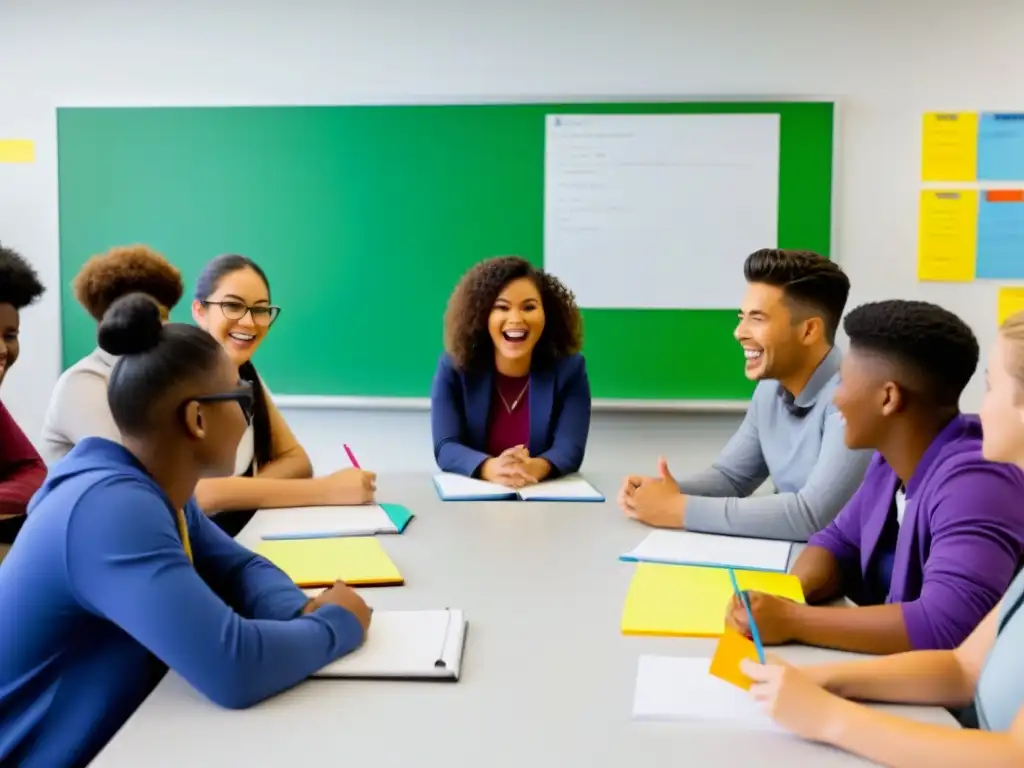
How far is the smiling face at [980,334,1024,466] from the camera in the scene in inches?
47.6

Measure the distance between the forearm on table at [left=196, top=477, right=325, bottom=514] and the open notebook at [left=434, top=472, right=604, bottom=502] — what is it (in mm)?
345

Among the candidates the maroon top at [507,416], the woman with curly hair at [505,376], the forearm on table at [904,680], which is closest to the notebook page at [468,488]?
the woman with curly hair at [505,376]

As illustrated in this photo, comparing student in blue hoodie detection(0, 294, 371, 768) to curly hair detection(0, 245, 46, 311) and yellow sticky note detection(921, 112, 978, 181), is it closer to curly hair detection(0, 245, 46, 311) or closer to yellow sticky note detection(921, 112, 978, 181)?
curly hair detection(0, 245, 46, 311)

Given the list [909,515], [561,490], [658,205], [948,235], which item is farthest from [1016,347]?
[948,235]

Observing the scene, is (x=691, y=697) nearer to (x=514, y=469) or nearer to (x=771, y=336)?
(x=771, y=336)

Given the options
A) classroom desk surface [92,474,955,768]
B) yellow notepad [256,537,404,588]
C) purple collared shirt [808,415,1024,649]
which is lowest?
classroom desk surface [92,474,955,768]

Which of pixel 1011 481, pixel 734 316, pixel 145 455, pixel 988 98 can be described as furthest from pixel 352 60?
pixel 1011 481

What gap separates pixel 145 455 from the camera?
4.43 ft

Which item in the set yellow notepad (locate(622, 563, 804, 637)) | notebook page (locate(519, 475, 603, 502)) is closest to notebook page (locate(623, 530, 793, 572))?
yellow notepad (locate(622, 563, 804, 637))

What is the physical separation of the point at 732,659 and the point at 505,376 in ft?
5.85

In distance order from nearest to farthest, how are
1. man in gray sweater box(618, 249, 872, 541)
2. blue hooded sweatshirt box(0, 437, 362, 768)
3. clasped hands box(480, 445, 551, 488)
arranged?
blue hooded sweatshirt box(0, 437, 362, 768)
man in gray sweater box(618, 249, 872, 541)
clasped hands box(480, 445, 551, 488)

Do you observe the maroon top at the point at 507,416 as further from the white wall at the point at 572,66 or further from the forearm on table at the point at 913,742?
the forearm on table at the point at 913,742

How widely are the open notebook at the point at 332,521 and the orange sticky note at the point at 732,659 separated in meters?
0.99

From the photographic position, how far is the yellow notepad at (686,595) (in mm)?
1513
